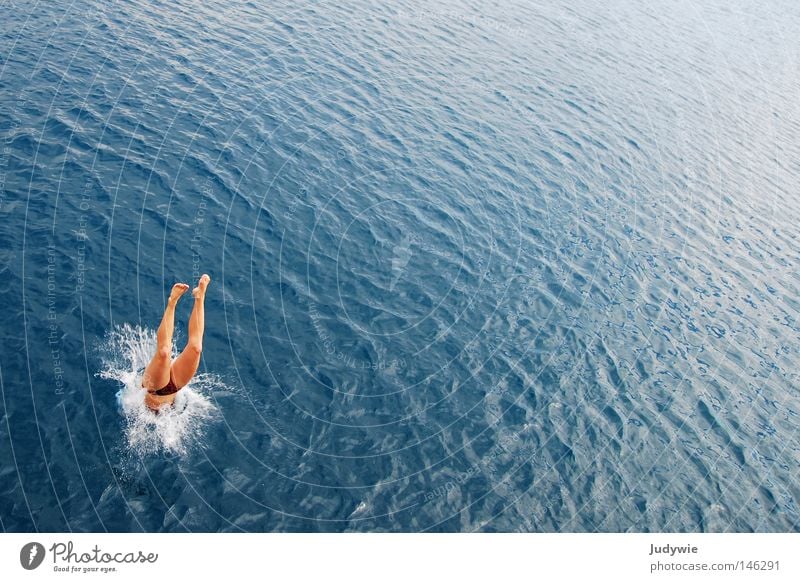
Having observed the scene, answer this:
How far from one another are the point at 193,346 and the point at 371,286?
40.0 ft

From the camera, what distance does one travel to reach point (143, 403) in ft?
82.4

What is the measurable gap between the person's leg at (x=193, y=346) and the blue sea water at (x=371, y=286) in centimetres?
190

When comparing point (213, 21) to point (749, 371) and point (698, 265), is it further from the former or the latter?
point (749, 371)

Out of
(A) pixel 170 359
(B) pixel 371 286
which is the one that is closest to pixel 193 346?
(A) pixel 170 359

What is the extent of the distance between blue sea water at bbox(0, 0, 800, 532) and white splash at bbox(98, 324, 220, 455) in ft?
0.38

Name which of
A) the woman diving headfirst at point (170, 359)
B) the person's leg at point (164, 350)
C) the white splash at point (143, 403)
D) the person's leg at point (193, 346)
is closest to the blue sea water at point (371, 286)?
the white splash at point (143, 403)

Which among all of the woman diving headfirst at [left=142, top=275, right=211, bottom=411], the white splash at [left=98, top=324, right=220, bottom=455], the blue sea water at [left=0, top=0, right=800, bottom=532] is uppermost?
the woman diving headfirst at [left=142, top=275, right=211, bottom=411]

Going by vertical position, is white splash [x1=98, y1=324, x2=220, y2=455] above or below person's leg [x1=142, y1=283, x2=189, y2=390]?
below

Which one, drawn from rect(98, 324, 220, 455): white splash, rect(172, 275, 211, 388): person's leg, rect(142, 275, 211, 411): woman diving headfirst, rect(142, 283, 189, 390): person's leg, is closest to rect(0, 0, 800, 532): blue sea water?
rect(98, 324, 220, 455): white splash

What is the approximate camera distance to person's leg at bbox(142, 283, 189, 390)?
2322cm

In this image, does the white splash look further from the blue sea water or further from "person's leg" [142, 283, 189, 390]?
"person's leg" [142, 283, 189, 390]

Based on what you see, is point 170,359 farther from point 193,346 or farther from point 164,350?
point 193,346

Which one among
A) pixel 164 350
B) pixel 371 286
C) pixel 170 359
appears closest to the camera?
pixel 164 350

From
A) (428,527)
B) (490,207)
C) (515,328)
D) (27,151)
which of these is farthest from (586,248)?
(27,151)
